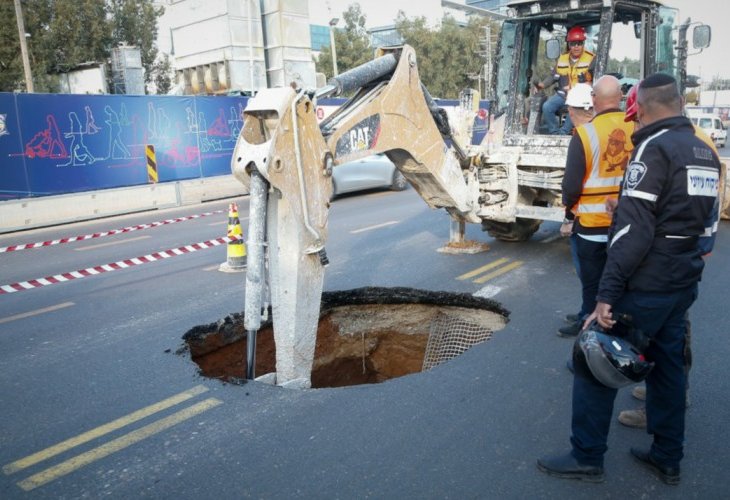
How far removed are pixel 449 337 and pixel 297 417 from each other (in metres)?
2.44

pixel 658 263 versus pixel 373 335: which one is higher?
pixel 658 263

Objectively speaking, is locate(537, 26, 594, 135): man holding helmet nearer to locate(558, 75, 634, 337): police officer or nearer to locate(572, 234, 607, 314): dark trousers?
locate(558, 75, 634, 337): police officer

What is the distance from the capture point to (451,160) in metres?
6.46

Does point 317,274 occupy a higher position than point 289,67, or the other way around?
point 289,67

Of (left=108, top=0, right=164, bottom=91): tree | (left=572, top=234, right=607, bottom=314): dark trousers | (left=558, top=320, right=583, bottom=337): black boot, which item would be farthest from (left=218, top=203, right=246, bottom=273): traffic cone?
(left=108, top=0, right=164, bottom=91): tree

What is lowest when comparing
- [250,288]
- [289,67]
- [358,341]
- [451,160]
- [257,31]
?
[358,341]

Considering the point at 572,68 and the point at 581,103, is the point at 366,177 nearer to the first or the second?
the point at 572,68

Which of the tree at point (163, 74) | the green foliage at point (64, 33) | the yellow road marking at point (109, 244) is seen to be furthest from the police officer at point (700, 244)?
the tree at point (163, 74)

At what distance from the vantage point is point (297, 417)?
12.9ft

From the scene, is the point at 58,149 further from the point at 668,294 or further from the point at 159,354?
the point at 668,294

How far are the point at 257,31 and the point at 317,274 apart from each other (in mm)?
27774

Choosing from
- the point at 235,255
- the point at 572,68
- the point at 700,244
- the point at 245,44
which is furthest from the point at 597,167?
the point at 245,44

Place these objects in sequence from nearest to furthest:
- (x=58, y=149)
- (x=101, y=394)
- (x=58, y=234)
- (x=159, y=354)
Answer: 1. (x=101, y=394)
2. (x=159, y=354)
3. (x=58, y=234)
4. (x=58, y=149)

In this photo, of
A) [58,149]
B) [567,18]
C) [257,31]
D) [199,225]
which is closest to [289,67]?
[257,31]
